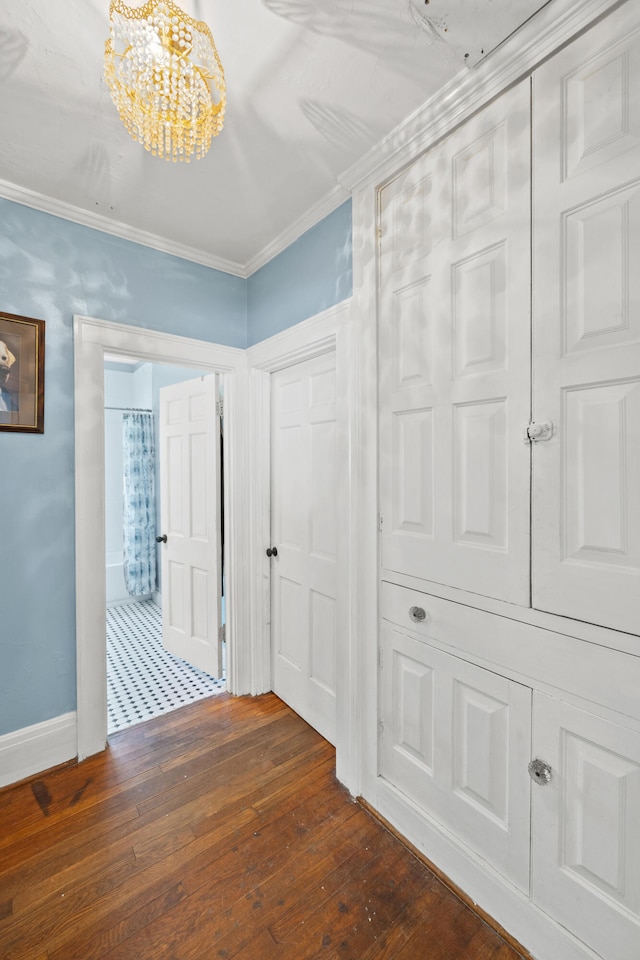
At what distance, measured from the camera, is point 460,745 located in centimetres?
136

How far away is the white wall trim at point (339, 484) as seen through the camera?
1.76 metres

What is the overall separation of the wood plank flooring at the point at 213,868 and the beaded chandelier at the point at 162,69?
7.56ft

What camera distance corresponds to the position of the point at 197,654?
2729 millimetres

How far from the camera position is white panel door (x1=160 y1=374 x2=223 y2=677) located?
2.56 metres

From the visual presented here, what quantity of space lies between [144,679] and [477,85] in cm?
335

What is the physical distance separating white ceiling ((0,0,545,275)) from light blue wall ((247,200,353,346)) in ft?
0.34

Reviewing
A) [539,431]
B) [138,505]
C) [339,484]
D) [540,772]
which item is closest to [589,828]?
[540,772]

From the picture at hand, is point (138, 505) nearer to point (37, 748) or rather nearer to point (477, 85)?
point (37, 748)

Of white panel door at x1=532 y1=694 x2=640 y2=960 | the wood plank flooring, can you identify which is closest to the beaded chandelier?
white panel door at x1=532 y1=694 x2=640 y2=960

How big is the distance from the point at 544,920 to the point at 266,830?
948 mm

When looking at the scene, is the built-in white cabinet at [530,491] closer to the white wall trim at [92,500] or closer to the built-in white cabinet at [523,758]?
the built-in white cabinet at [523,758]

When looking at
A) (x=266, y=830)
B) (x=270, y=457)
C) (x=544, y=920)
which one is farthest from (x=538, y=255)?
(x=266, y=830)

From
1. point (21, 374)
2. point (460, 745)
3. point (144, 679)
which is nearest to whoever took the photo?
point (460, 745)

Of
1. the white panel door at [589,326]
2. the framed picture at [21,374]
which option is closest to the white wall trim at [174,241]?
the framed picture at [21,374]
